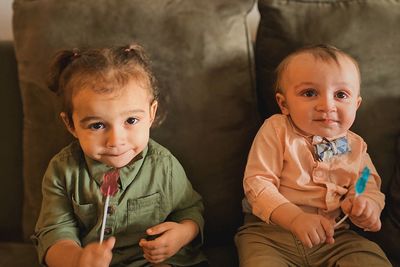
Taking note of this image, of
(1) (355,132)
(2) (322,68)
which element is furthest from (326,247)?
(2) (322,68)

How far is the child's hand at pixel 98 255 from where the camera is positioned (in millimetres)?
953

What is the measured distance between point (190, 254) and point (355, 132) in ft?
1.81

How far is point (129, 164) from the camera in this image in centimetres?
114

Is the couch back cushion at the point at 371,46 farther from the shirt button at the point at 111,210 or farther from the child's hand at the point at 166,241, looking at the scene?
the shirt button at the point at 111,210

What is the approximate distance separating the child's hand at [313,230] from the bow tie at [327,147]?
0.18 metres

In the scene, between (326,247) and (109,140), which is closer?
(109,140)

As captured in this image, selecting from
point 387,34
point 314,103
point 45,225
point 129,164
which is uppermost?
point 387,34

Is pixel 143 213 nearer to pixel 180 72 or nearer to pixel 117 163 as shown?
pixel 117 163

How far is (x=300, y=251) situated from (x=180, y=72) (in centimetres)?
56

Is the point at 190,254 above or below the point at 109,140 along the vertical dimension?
below

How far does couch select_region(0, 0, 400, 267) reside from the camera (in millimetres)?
1264

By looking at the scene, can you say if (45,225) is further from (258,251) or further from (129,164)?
(258,251)

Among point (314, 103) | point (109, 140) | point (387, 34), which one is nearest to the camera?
point (109, 140)

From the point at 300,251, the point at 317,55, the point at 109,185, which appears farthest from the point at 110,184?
the point at 317,55
